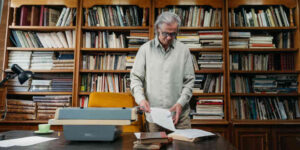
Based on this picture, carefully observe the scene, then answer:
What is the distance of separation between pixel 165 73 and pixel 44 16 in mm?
2097

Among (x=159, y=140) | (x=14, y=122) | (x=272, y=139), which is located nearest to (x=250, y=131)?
(x=272, y=139)

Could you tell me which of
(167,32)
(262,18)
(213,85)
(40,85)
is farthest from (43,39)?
(262,18)

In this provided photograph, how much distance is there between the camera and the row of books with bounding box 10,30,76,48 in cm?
295

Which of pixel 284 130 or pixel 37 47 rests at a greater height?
pixel 37 47

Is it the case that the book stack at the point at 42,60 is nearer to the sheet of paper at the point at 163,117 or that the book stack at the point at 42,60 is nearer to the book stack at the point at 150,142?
the sheet of paper at the point at 163,117

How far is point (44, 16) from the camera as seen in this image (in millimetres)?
2980

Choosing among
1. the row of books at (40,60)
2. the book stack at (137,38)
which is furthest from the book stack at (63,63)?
the book stack at (137,38)

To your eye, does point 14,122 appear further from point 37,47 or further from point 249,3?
point 249,3

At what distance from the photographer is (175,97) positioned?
170cm

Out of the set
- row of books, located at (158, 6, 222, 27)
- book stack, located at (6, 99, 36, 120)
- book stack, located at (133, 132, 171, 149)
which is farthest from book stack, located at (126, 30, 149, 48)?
book stack, located at (133, 132, 171, 149)

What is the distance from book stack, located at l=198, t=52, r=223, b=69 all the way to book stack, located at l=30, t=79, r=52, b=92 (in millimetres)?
1905

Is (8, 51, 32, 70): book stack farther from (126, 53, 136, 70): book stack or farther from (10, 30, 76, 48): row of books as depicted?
(126, 53, 136, 70): book stack

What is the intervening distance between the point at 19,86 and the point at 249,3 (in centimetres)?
306

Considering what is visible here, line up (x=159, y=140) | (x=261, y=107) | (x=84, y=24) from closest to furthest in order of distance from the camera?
(x=159, y=140) < (x=261, y=107) < (x=84, y=24)
